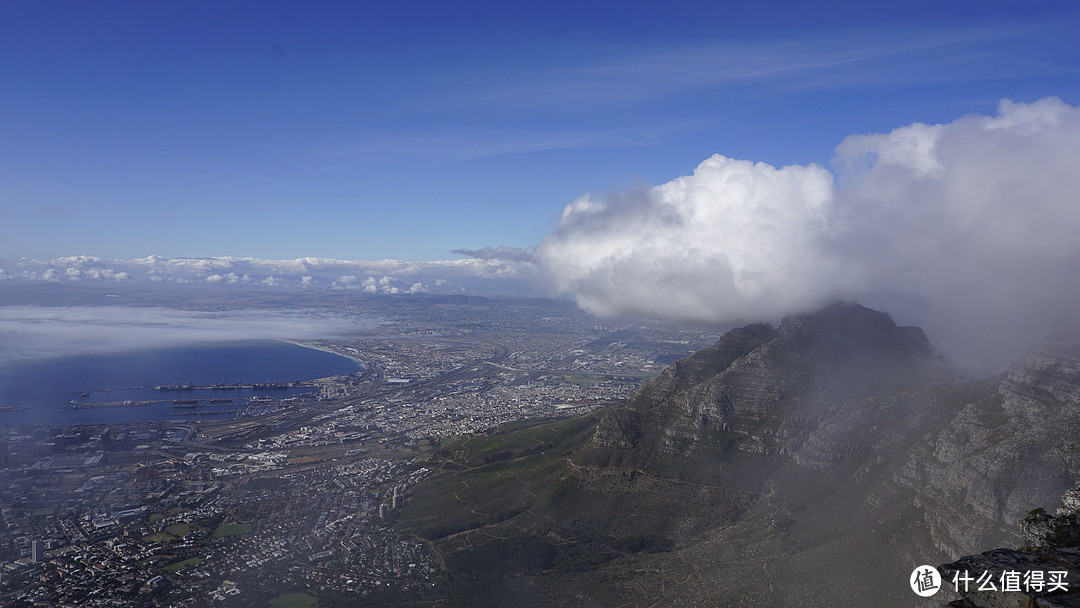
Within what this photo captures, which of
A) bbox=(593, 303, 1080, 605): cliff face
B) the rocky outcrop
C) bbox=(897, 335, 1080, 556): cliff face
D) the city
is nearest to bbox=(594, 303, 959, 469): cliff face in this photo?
bbox=(593, 303, 1080, 605): cliff face

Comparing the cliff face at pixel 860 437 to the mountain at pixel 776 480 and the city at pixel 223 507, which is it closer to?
the mountain at pixel 776 480

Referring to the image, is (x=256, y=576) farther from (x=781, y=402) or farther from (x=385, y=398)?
(x=385, y=398)

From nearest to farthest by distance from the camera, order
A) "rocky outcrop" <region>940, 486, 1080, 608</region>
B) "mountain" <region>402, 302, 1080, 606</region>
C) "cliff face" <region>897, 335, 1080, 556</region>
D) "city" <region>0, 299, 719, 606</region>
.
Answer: "rocky outcrop" <region>940, 486, 1080, 608</region> < "cliff face" <region>897, 335, 1080, 556</region> < "mountain" <region>402, 302, 1080, 606</region> < "city" <region>0, 299, 719, 606</region>

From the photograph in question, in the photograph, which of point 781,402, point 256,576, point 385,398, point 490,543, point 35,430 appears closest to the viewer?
point 256,576

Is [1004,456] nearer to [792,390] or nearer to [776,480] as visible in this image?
[776,480]

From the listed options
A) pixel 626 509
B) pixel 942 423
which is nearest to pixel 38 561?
pixel 626 509

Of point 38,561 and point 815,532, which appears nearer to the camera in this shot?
point 815,532

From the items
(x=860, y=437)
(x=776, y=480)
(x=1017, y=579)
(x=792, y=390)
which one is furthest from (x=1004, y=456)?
(x=1017, y=579)

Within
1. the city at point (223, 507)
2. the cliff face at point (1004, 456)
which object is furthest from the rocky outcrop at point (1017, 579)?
the city at point (223, 507)

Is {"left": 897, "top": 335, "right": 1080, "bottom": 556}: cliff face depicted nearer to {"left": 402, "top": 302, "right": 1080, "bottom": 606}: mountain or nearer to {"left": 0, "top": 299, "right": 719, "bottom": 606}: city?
{"left": 402, "top": 302, "right": 1080, "bottom": 606}: mountain
